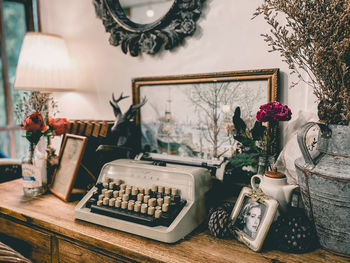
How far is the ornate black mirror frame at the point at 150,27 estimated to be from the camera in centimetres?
143

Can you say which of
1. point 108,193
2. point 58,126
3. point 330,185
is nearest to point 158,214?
point 108,193

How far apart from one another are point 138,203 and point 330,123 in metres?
0.69

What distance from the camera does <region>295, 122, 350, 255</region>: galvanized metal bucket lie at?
0.78 m

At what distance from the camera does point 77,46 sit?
194 cm

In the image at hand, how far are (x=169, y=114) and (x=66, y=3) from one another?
1.17 metres

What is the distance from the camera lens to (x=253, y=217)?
0.90m

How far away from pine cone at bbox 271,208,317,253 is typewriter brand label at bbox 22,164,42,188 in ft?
3.71

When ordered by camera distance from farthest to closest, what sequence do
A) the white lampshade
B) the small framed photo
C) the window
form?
1. the window
2. the white lampshade
3. the small framed photo

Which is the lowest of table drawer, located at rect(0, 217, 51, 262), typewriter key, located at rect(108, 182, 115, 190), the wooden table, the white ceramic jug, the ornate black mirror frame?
table drawer, located at rect(0, 217, 51, 262)

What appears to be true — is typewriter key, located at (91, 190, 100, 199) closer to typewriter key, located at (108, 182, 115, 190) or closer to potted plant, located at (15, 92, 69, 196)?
typewriter key, located at (108, 182, 115, 190)

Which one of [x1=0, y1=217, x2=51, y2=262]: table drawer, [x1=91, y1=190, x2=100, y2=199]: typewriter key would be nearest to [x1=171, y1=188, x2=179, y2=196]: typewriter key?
[x1=91, y1=190, x2=100, y2=199]: typewriter key

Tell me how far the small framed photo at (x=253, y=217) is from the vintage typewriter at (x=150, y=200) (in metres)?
0.17

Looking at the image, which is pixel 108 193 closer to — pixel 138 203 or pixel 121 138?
pixel 138 203

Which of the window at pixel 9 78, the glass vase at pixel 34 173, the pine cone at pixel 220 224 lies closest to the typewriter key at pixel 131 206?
the pine cone at pixel 220 224
